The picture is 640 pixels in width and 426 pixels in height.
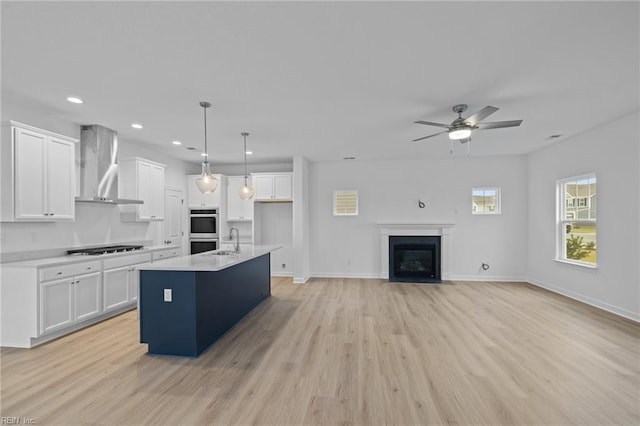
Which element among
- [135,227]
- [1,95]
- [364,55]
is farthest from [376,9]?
[135,227]

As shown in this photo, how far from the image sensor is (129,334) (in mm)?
3633

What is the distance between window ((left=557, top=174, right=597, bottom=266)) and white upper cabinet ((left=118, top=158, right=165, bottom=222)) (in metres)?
7.42

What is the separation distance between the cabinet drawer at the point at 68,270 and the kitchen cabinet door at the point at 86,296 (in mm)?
74

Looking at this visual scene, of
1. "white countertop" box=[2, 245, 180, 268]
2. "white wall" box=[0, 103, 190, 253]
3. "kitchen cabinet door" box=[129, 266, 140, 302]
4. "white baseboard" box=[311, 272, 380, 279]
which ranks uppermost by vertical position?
"white wall" box=[0, 103, 190, 253]

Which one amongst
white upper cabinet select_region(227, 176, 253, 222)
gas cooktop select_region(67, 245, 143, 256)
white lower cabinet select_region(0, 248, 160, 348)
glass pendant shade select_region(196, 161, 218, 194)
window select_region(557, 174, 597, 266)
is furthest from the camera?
white upper cabinet select_region(227, 176, 253, 222)

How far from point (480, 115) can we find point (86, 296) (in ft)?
17.1

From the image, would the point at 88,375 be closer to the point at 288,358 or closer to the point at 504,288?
Answer: the point at 288,358

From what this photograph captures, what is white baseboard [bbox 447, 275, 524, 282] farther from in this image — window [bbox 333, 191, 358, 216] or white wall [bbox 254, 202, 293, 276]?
white wall [bbox 254, 202, 293, 276]

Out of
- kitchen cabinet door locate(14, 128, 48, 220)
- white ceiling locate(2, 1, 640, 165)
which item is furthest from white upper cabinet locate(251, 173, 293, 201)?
kitchen cabinet door locate(14, 128, 48, 220)

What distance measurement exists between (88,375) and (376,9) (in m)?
3.80

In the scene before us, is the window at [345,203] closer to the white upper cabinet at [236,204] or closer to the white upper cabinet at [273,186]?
the white upper cabinet at [273,186]

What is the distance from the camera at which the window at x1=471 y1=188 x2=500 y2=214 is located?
6711mm

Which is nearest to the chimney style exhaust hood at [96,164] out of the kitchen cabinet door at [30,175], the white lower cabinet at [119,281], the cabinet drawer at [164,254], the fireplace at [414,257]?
the kitchen cabinet door at [30,175]

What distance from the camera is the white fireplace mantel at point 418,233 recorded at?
6695 millimetres
